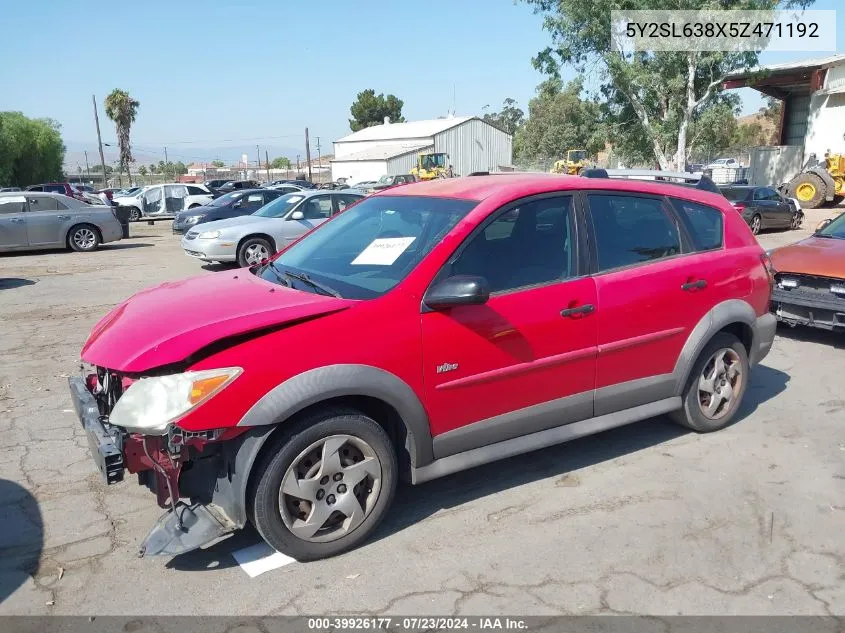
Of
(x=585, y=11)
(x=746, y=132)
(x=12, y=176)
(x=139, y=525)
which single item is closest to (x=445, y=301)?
(x=139, y=525)

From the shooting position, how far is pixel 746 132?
3211 inches

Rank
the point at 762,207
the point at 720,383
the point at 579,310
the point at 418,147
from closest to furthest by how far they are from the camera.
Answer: the point at 579,310
the point at 720,383
the point at 762,207
the point at 418,147

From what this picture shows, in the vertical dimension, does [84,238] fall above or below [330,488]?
below

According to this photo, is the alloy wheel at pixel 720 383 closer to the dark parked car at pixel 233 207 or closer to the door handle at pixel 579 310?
the door handle at pixel 579 310

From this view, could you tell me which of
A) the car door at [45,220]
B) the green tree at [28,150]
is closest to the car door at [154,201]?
the car door at [45,220]

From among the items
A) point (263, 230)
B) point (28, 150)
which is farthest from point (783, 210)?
point (28, 150)

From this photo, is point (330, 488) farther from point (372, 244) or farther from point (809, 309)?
point (809, 309)

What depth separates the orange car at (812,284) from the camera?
7.03 meters

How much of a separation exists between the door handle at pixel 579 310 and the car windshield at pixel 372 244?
2.64ft

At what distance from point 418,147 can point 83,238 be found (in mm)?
40991

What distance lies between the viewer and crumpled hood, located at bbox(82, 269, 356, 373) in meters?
3.16

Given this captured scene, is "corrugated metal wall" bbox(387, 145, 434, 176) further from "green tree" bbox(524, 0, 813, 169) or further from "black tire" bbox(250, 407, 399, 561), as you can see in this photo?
"black tire" bbox(250, 407, 399, 561)

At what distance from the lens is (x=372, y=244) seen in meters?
4.05

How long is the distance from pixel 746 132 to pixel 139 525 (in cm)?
8996
